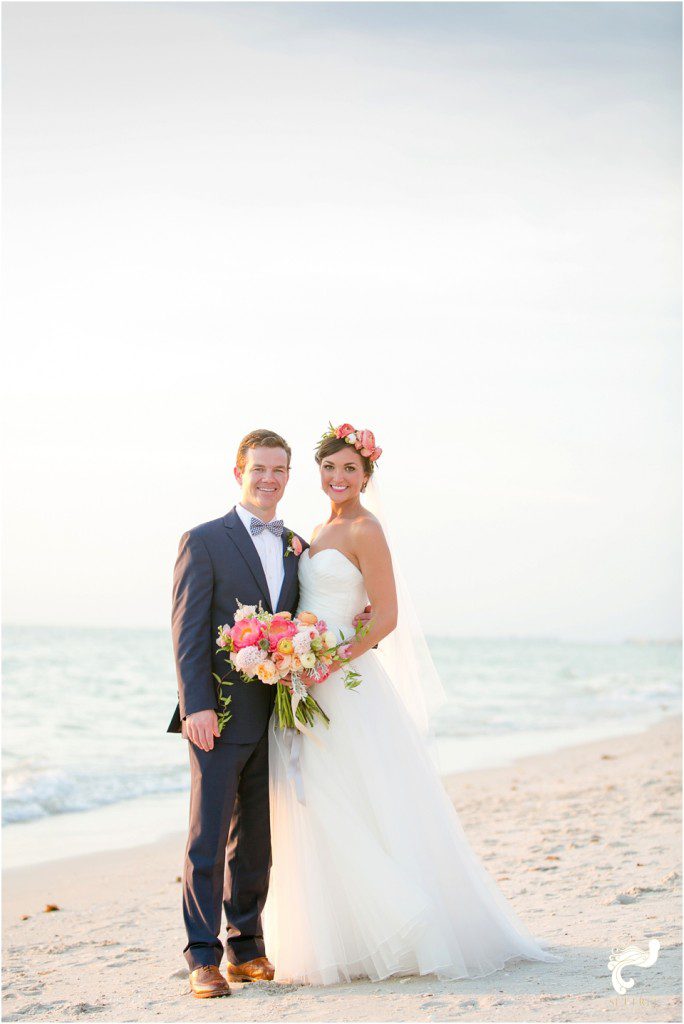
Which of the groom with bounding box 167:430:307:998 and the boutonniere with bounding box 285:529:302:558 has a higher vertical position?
the boutonniere with bounding box 285:529:302:558

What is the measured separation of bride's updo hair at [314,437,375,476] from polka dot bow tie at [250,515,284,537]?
0.41m

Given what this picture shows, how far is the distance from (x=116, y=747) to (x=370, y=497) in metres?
10.3

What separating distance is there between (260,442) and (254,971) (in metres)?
2.49

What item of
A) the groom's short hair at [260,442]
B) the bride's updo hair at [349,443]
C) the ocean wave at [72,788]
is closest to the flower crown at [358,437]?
the bride's updo hair at [349,443]

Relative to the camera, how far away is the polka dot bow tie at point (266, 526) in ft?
15.9

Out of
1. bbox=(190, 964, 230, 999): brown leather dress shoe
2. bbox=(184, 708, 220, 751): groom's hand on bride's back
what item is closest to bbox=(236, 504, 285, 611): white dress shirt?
bbox=(184, 708, 220, 751): groom's hand on bride's back

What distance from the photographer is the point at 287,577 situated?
193 inches

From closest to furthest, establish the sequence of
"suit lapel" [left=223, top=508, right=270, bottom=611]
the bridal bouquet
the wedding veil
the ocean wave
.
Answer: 1. the bridal bouquet
2. "suit lapel" [left=223, top=508, right=270, bottom=611]
3. the wedding veil
4. the ocean wave

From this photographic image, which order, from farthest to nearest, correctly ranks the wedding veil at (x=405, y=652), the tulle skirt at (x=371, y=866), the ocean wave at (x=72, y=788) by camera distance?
1. the ocean wave at (x=72, y=788)
2. the wedding veil at (x=405, y=652)
3. the tulle skirt at (x=371, y=866)

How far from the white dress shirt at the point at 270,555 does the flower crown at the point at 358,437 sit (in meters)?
0.57

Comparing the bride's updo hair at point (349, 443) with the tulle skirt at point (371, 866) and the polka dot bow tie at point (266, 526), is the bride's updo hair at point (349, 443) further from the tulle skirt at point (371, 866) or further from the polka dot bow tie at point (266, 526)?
the tulle skirt at point (371, 866)

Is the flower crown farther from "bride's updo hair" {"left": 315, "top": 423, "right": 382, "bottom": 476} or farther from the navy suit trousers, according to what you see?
the navy suit trousers

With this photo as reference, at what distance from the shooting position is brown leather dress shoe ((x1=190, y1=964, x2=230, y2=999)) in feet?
14.7

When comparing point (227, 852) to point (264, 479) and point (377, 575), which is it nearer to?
point (377, 575)
